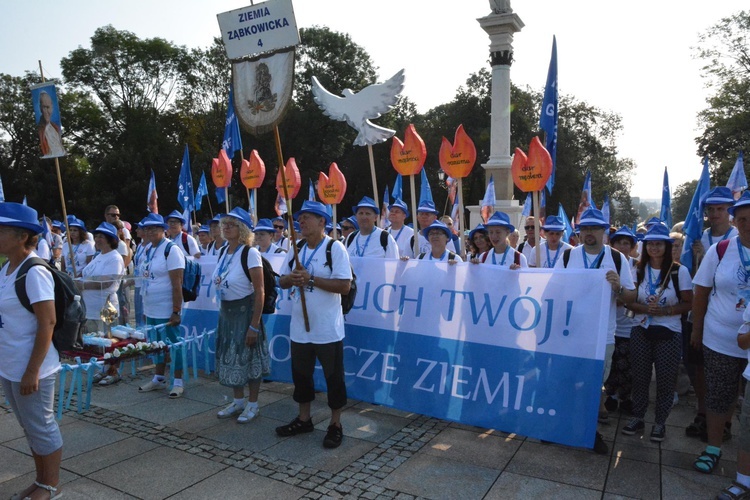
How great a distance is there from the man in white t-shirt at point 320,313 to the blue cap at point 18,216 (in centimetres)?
178

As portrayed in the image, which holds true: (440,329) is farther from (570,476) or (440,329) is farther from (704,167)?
(704,167)

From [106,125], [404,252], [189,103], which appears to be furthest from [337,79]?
[404,252]

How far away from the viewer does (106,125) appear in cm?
3928

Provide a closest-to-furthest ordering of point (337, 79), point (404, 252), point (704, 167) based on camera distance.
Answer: point (704, 167)
point (404, 252)
point (337, 79)

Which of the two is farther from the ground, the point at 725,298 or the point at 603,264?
the point at 603,264

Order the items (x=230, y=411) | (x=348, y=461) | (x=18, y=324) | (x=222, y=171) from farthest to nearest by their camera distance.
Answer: (x=222, y=171), (x=230, y=411), (x=348, y=461), (x=18, y=324)

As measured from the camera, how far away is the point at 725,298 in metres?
4.05

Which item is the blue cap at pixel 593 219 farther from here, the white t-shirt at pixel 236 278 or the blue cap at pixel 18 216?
the blue cap at pixel 18 216

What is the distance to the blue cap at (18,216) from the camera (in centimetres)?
338

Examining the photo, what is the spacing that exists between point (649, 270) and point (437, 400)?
84.2 inches

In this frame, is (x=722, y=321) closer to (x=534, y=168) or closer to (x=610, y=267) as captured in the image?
(x=610, y=267)

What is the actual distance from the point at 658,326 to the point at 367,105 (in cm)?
400

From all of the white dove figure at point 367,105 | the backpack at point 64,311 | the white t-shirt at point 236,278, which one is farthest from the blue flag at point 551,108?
the backpack at point 64,311

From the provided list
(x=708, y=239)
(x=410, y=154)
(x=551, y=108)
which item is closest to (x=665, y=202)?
(x=551, y=108)
